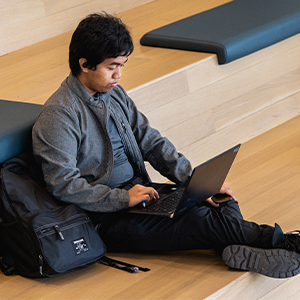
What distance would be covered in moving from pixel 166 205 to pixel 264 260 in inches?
11.8

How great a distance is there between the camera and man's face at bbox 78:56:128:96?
1.34m

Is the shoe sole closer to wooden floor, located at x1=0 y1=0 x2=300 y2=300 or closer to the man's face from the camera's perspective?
wooden floor, located at x1=0 y1=0 x2=300 y2=300

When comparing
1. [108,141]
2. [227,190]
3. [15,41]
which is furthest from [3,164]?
[15,41]

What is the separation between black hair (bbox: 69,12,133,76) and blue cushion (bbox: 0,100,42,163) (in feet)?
0.87

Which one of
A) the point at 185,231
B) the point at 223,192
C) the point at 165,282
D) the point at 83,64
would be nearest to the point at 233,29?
the point at 223,192

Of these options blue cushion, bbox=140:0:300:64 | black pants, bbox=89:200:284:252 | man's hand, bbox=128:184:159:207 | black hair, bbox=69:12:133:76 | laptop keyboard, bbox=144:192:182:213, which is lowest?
black pants, bbox=89:200:284:252

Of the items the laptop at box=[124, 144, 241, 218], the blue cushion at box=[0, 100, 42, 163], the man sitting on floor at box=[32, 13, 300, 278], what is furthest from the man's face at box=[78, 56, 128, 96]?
the laptop at box=[124, 144, 241, 218]

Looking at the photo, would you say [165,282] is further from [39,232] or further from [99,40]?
[99,40]

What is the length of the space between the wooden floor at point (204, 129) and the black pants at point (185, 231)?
2.0 inches

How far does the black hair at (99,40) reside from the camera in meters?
1.30

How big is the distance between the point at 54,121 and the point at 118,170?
10.5 inches

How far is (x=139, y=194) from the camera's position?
1368 millimetres

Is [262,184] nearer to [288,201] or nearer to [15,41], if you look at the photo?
[288,201]

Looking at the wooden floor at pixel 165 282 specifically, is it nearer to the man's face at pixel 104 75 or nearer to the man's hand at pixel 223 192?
the man's hand at pixel 223 192
